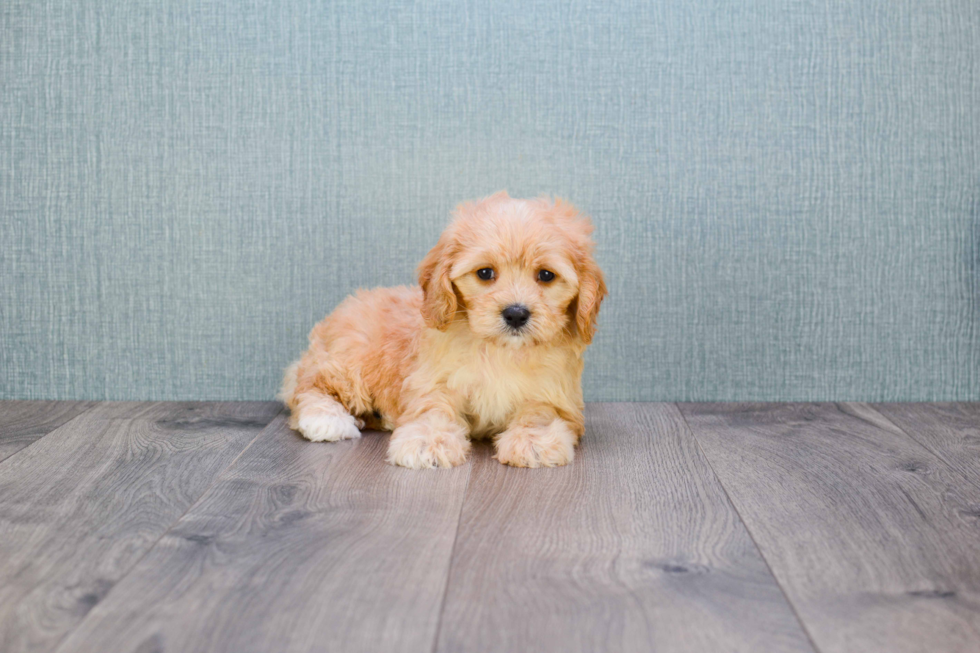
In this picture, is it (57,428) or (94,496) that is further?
(57,428)

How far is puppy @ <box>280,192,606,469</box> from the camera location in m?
2.02

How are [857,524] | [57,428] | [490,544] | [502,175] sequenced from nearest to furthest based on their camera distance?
1. [490,544]
2. [857,524]
3. [57,428]
4. [502,175]

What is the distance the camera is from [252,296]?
2799 millimetres

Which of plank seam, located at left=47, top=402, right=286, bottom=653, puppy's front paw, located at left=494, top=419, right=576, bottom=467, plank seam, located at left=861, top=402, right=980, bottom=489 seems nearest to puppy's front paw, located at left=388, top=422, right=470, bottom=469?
puppy's front paw, located at left=494, top=419, right=576, bottom=467

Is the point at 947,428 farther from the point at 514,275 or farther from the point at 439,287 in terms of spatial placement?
the point at 439,287

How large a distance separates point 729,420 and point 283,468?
1304 mm

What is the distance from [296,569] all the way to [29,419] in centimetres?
153

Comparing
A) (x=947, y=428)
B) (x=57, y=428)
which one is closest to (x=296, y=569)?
(x=57, y=428)

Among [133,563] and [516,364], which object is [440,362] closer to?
[516,364]

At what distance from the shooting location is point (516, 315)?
1.98 metres

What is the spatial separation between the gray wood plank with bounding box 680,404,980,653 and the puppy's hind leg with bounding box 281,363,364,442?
37.4 inches

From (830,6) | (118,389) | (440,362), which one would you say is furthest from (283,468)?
(830,6)

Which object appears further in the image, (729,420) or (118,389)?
(118,389)

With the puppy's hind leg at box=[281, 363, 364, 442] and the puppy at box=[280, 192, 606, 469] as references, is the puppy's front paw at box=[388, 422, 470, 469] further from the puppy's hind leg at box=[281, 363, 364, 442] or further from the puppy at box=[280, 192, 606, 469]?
the puppy's hind leg at box=[281, 363, 364, 442]
